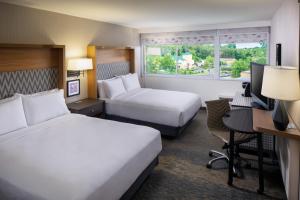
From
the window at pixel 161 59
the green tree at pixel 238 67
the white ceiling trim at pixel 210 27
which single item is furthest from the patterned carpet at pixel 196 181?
the window at pixel 161 59

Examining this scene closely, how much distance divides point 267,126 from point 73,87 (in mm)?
3366

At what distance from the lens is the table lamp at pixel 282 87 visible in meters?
2.00

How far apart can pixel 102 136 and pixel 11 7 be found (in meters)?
2.23

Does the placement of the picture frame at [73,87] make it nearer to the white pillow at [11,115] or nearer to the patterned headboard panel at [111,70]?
the patterned headboard panel at [111,70]

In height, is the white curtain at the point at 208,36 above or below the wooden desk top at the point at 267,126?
above

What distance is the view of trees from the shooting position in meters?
5.53

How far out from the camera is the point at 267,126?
2.23 m

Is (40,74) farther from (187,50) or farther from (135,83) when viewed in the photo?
(187,50)

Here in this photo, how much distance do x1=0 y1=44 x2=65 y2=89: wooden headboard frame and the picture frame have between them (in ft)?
0.91

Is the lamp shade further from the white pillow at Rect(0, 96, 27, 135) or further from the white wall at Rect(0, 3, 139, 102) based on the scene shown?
the white wall at Rect(0, 3, 139, 102)

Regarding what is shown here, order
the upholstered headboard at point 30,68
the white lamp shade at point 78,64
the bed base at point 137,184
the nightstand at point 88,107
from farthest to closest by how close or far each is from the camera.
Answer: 1. the white lamp shade at point 78,64
2. the nightstand at point 88,107
3. the upholstered headboard at point 30,68
4. the bed base at point 137,184

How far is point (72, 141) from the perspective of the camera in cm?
250

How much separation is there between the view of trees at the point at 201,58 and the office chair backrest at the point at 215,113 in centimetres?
281

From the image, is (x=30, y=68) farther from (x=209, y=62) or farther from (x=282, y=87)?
(x=209, y=62)
